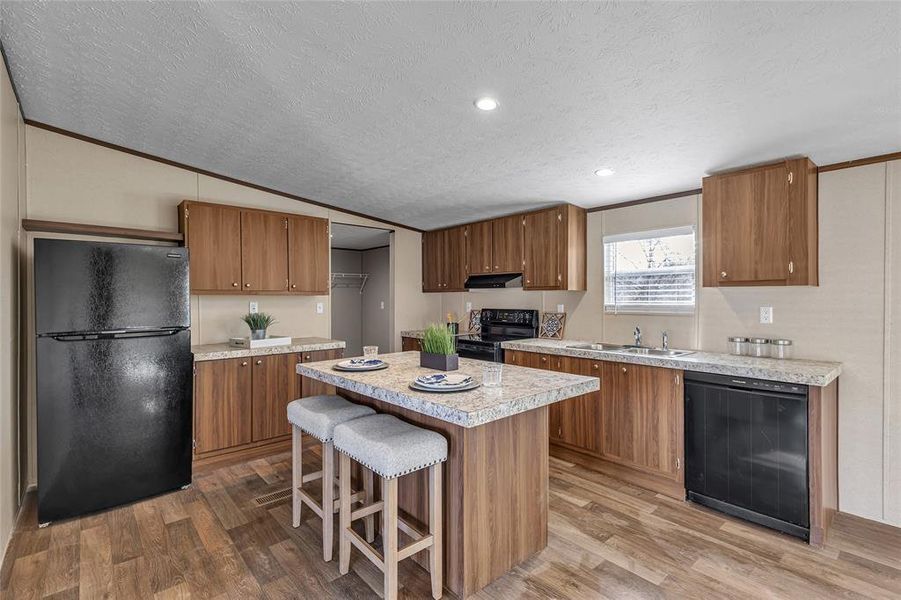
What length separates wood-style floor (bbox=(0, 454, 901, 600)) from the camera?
1.97 meters

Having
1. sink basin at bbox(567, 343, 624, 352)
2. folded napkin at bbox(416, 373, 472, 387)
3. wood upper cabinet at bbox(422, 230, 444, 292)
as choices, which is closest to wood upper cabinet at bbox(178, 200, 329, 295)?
wood upper cabinet at bbox(422, 230, 444, 292)

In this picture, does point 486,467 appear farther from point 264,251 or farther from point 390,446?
point 264,251

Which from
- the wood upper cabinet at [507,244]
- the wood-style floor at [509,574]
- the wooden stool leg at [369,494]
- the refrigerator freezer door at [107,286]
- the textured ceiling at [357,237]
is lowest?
the wood-style floor at [509,574]

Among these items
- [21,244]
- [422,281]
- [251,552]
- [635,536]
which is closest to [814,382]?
[635,536]

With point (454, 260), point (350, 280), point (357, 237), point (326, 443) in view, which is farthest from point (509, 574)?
point (350, 280)

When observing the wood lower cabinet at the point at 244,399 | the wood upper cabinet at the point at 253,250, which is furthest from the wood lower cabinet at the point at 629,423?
the wood upper cabinet at the point at 253,250

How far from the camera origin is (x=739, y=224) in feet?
9.23

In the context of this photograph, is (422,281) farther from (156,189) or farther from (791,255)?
(791,255)

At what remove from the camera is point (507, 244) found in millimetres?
4477

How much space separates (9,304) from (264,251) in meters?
1.78

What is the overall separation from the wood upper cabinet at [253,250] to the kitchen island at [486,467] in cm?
194

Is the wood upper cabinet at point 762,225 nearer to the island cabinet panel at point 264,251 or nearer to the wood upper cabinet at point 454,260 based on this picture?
the wood upper cabinet at point 454,260

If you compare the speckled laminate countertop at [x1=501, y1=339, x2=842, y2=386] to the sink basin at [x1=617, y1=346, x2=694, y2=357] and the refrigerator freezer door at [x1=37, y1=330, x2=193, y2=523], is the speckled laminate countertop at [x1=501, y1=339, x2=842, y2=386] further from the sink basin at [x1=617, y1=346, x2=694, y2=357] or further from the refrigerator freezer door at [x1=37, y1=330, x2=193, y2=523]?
the refrigerator freezer door at [x1=37, y1=330, x2=193, y2=523]

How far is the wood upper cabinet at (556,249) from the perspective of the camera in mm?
3918
